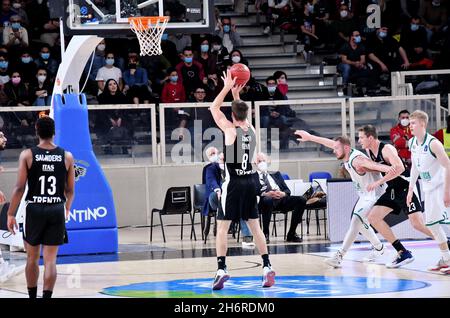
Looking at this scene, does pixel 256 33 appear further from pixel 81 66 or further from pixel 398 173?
pixel 398 173

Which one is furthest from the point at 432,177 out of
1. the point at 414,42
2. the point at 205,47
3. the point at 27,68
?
the point at 414,42

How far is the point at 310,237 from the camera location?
17078 mm

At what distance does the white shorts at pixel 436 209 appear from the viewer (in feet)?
39.8

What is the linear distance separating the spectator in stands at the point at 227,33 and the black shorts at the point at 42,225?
15194 mm

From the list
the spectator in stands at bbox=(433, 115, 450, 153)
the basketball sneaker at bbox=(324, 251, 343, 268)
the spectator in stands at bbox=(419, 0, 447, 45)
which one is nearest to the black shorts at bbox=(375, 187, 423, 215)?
the basketball sneaker at bbox=(324, 251, 343, 268)

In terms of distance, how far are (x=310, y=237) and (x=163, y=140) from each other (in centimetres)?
390

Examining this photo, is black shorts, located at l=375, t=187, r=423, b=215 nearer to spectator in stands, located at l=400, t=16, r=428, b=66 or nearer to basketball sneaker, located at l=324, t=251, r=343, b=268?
basketball sneaker, located at l=324, t=251, r=343, b=268

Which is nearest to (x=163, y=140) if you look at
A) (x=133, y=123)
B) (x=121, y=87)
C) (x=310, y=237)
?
(x=133, y=123)

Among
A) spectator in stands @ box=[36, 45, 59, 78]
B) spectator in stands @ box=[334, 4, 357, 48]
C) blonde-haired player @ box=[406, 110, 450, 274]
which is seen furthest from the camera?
spectator in stands @ box=[334, 4, 357, 48]

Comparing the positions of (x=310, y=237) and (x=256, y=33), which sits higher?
(x=256, y=33)

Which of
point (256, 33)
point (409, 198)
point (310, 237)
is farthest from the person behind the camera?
point (256, 33)

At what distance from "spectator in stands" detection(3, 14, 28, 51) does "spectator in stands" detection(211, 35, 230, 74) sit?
416 cm

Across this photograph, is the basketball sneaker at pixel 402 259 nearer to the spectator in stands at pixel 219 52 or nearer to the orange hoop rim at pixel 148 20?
the orange hoop rim at pixel 148 20

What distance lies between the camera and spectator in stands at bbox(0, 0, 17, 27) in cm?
2334
